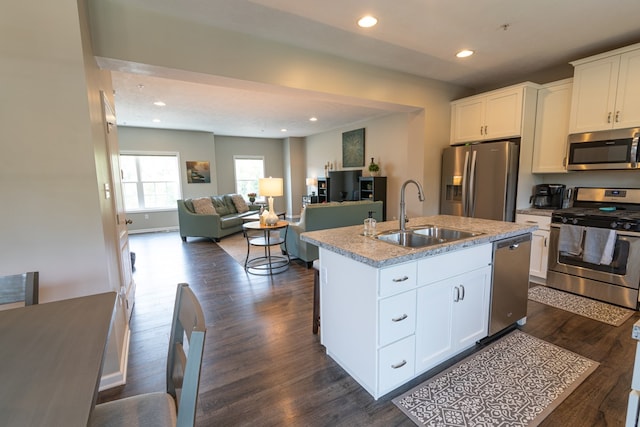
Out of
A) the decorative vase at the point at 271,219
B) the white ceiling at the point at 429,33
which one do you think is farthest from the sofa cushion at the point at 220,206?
the decorative vase at the point at 271,219

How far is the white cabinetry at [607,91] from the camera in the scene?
2.87m

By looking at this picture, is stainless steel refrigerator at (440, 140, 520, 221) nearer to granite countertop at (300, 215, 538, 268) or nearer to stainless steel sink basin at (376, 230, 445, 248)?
granite countertop at (300, 215, 538, 268)

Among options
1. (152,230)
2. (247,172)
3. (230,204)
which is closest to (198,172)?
(230,204)

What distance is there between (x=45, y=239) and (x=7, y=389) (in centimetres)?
128

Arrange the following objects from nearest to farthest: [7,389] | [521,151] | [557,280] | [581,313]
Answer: [7,389] → [581,313] → [557,280] → [521,151]

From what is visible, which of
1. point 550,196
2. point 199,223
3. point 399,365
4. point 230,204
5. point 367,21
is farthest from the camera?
point 230,204

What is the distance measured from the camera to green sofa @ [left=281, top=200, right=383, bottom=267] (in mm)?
4273

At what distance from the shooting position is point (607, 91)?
3.03 meters

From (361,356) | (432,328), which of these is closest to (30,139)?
(361,356)

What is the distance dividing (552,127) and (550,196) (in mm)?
866

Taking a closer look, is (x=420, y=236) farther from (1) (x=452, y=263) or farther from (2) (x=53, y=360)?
(2) (x=53, y=360)

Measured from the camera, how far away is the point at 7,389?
777mm

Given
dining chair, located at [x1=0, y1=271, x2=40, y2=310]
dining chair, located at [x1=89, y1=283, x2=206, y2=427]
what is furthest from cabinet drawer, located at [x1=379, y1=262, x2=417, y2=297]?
dining chair, located at [x1=0, y1=271, x2=40, y2=310]

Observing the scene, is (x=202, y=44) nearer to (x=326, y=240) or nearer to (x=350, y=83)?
(x=350, y=83)
